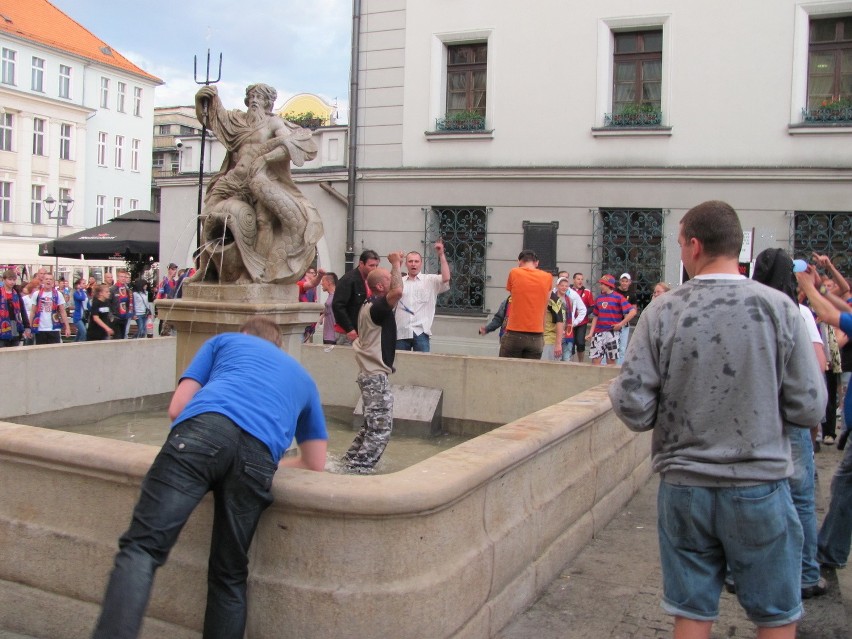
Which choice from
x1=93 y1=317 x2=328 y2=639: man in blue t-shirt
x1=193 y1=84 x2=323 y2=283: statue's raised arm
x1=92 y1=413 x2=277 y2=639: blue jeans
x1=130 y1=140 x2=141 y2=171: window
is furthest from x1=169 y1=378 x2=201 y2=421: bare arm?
x1=130 y1=140 x2=141 y2=171: window

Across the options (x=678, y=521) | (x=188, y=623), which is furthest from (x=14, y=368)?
(x=678, y=521)

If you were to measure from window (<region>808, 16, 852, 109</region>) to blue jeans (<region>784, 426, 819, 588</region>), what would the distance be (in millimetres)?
12765

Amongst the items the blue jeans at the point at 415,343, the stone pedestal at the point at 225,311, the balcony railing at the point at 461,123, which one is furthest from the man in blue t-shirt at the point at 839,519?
the balcony railing at the point at 461,123

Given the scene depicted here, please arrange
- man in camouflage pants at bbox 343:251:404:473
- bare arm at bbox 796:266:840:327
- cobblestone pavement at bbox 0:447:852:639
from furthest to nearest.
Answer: man in camouflage pants at bbox 343:251:404:473, cobblestone pavement at bbox 0:447:852:639, bare arm at bbox 796:266:840:327

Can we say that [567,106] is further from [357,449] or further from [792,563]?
[792,563]

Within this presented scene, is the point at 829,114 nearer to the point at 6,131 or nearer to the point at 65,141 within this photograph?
the point at 6,131

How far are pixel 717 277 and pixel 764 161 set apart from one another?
13.8 meters

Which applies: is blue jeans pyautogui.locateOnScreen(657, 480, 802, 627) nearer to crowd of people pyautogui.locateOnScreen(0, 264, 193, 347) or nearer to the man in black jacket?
the man in black jacket

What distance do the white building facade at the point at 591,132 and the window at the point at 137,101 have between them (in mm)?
44390

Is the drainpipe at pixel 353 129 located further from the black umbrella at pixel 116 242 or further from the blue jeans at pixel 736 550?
the blue jeans at pixel 736 550

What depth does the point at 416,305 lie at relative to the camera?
10406 millimetres

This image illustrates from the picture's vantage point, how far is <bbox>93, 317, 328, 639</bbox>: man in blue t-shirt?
330 cm

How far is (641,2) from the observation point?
16469 mm

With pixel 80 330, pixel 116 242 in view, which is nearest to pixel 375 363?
pixel 80 330
